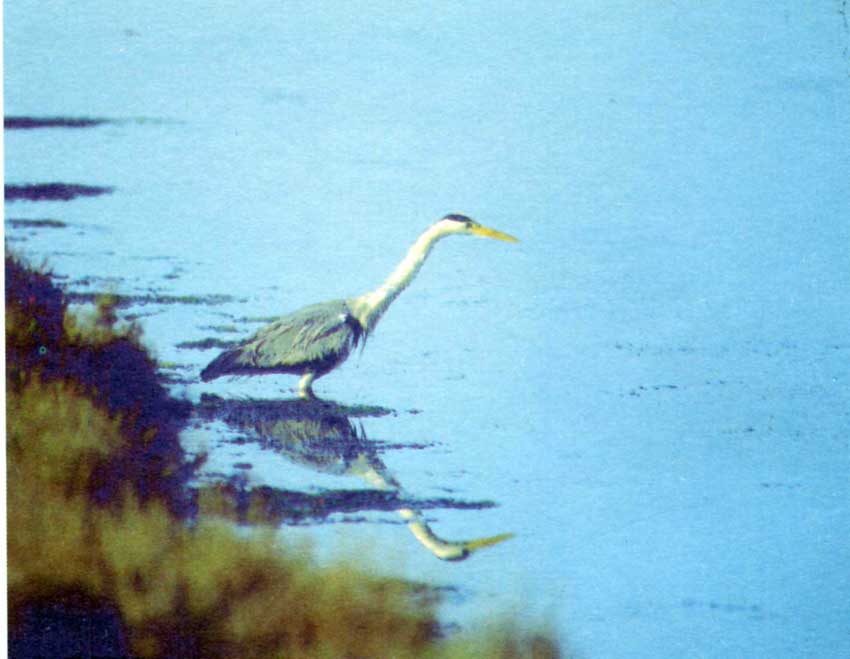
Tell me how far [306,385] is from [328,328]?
160 mm

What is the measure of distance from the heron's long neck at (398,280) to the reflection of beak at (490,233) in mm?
84

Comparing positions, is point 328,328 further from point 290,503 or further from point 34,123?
point 34,123

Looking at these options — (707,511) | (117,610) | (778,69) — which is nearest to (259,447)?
(117,610)

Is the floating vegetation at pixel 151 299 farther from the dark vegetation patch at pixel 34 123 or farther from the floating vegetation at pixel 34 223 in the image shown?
Result: the dark vegetation patch at pixel 34 123

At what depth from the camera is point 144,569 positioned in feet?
8.07

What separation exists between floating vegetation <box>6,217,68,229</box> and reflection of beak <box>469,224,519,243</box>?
1.04 meters

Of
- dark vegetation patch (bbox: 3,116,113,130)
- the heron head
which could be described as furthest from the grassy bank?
the heron head

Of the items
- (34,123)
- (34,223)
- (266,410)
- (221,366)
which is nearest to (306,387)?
(266,410)

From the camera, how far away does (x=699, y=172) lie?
254cm

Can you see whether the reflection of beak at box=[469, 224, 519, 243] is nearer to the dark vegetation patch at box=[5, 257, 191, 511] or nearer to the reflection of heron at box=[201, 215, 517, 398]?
the reflection of heron at box=[201, 215, 517, 398]

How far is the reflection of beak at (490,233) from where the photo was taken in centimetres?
250

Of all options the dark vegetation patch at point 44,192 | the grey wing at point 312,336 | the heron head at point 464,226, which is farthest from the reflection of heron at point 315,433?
the dark vegetation patch at point 44,192

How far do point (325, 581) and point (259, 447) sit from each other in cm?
38

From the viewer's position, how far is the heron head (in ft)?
8.18
